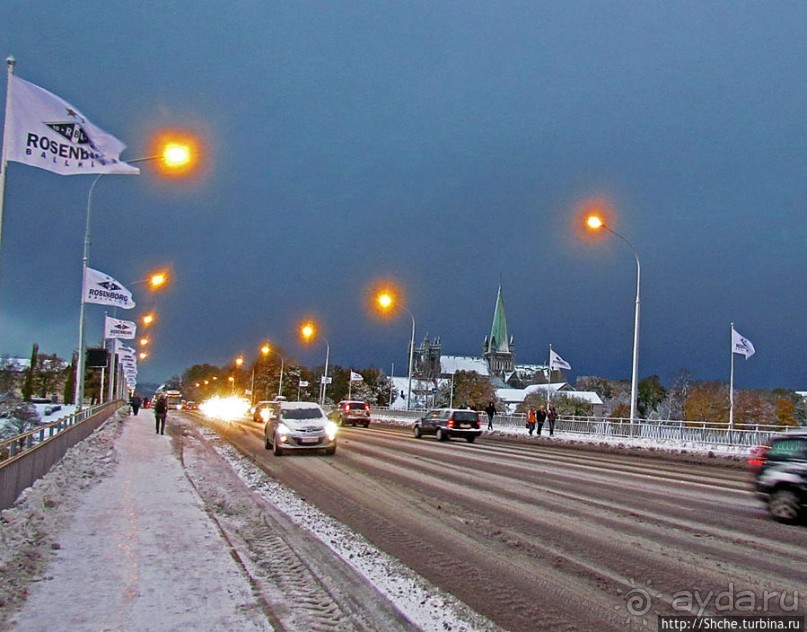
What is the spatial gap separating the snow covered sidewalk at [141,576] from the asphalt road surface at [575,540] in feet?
6.61

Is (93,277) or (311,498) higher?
(93,277)

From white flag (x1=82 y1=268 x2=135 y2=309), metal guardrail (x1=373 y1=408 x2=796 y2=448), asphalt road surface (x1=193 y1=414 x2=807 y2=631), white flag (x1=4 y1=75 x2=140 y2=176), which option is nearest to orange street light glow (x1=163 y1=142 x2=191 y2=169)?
white flag (x1=4 y1=75 x2=140 y2=176)

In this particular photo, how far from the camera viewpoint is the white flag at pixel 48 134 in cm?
926

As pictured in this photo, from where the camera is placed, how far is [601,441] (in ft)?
113

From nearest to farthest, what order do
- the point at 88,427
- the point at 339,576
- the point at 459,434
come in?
the point at 339,576
the point at 88,427
the point at 459,434

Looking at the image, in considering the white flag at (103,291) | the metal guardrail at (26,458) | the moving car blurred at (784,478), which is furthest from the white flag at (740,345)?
the metal guardrail at (26,458)

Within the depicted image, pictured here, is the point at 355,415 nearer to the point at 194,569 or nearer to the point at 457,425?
the point at 457,425

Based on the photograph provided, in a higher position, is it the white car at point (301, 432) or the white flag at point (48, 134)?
the white flag at point (48, 134)

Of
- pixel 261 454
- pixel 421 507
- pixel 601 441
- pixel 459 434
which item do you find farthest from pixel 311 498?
pixel 601 441

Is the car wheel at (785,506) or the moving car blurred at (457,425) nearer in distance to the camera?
the car wheel at (785,506)

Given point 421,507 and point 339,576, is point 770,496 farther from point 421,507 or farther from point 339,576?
point 339,576

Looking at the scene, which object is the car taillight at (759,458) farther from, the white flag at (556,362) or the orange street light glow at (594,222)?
the white flag at (556,362)

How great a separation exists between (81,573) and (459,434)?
27.7 meters

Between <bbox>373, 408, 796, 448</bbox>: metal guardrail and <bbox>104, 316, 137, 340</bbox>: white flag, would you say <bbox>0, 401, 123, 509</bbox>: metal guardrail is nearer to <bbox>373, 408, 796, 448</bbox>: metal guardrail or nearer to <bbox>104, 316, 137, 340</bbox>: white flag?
<bbox>104, 316, 137, 340</bbox>: white flag
